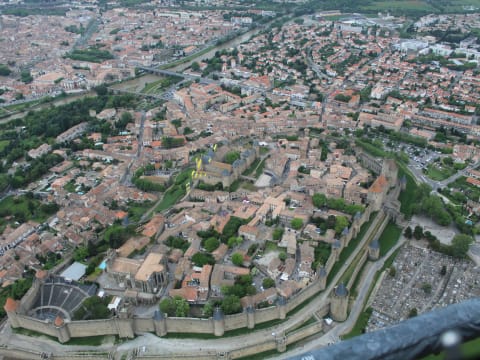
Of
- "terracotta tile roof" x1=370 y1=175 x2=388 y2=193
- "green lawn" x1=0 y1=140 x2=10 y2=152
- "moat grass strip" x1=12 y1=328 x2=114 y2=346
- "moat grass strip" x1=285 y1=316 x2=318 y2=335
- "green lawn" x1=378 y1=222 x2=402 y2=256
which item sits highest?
"terracotta tile roof" x1=370 y1=175 x2=388 y2=193

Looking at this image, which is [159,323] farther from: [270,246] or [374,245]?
[374,245]

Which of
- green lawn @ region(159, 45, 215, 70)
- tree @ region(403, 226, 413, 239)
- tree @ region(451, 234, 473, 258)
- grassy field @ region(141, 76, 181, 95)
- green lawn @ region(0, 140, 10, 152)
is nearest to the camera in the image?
tree @ region(451, 234, 473, 258)

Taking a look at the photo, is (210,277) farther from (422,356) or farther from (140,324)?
(422,356)

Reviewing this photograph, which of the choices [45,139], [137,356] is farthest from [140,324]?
[45,139]

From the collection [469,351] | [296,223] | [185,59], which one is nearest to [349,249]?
[296,223]

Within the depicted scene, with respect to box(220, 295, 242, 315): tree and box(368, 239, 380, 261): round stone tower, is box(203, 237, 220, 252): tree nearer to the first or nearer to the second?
box(220, 295, 242, 315): tree

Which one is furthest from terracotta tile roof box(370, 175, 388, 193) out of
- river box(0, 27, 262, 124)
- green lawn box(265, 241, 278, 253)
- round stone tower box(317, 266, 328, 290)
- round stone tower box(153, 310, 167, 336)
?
river box(0, 27, 262, 124)
